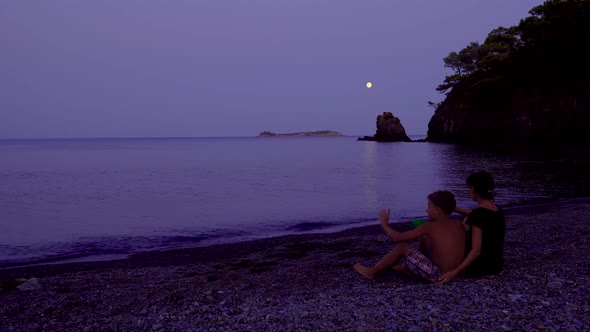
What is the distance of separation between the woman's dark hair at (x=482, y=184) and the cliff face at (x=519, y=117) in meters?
63.5

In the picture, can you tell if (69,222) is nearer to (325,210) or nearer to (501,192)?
(325,210)

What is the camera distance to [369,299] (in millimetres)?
6492

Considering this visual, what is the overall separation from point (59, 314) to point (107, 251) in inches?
288

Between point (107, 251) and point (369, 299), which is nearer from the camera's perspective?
point (369, 299)

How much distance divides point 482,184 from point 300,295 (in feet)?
10.5

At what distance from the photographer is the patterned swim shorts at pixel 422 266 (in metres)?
7.26

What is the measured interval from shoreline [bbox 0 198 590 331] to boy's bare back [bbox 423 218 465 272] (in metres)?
0.36

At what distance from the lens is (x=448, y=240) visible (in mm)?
7086

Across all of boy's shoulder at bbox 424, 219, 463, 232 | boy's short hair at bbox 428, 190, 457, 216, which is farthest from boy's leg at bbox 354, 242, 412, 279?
boy's short hair at bbox 428, 190, 457, 216

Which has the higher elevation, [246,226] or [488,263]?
[488,263]

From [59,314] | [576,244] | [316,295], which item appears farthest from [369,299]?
[576,244]

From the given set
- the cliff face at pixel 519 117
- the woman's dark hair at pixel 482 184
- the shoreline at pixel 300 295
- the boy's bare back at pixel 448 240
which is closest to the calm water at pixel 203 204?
the shoreline at pixel 300 295

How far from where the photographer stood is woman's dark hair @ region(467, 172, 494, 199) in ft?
22.6

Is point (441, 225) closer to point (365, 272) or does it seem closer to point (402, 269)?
point (402, 269)
